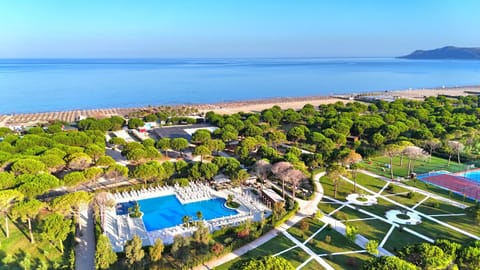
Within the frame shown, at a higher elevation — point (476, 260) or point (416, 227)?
point (476, 260)

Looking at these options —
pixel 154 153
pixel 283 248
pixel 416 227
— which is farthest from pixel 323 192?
pixel 154 153

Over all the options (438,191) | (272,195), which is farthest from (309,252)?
(438,191)

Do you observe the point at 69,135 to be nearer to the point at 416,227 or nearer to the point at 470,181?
the point at 416,227

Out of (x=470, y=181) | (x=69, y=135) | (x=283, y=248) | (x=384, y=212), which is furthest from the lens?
(x=69, y=135)

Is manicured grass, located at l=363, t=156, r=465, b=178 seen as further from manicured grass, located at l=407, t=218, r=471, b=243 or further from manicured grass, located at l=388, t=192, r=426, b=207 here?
manicured grass, located at l=407, t=218, r=471, b=243

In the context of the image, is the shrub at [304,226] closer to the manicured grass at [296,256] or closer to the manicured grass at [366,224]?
the manicured grass at [296,256]

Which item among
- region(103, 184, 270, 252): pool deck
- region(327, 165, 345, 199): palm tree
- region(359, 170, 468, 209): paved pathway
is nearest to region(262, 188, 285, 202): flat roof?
region(103, 184, 270, 252): pool deck

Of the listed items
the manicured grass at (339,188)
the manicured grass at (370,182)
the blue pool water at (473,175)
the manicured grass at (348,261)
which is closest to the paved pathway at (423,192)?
the manicured grass at (370,182)
